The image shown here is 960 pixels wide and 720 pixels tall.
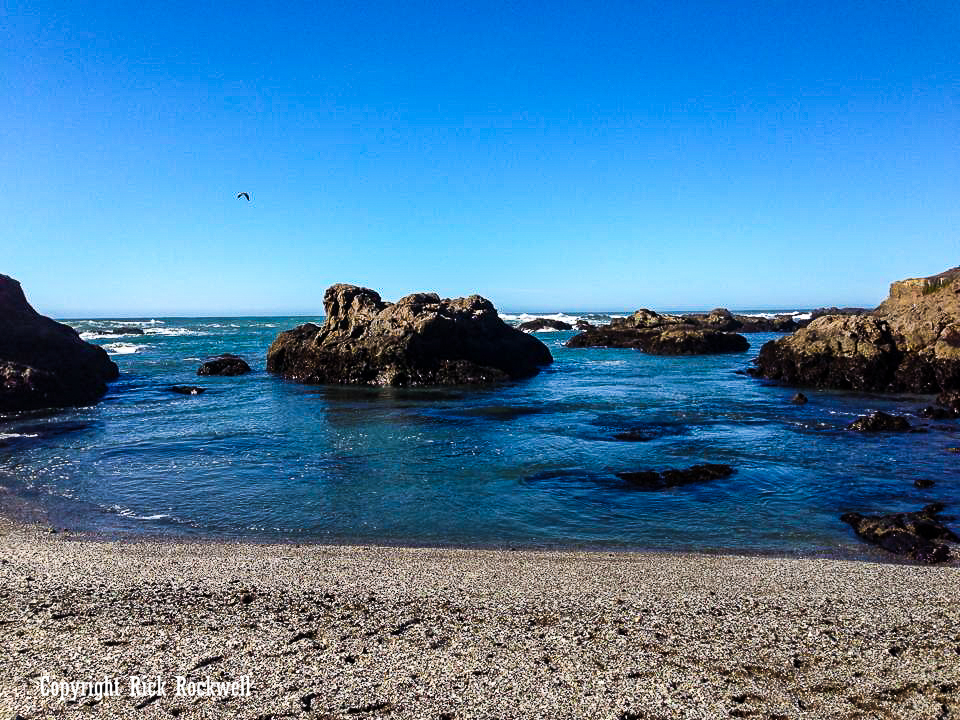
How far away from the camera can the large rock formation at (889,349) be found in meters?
29.2

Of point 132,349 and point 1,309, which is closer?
point 1,309

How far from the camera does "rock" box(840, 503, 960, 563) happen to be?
31.4 feet

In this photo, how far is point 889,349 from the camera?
1230 inches

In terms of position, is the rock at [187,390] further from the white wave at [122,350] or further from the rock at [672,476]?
the white wave at [122,350]

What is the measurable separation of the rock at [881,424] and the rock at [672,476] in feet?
27.5

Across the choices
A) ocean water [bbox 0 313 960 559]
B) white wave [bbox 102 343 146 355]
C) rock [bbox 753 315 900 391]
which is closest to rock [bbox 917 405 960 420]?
ocean water [bbox 0 313 960 559]

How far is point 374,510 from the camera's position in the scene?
12312 mm

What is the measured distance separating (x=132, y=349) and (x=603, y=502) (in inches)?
2554

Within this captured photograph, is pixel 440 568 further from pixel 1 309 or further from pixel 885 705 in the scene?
pixel 1 309

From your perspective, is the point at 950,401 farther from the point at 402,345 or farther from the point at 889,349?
the point at 402,345

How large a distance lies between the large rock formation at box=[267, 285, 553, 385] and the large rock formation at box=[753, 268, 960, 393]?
16387 millimetres

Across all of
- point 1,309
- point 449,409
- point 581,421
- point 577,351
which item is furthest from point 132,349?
point 581,421

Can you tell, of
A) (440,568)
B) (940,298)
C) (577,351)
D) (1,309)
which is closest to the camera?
(440,568)

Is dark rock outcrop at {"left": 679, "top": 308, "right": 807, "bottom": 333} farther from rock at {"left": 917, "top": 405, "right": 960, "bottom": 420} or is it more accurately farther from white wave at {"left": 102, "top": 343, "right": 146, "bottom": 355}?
white wave at {"left": 102, "top": 343, "right": 146, "bottom": 355}
